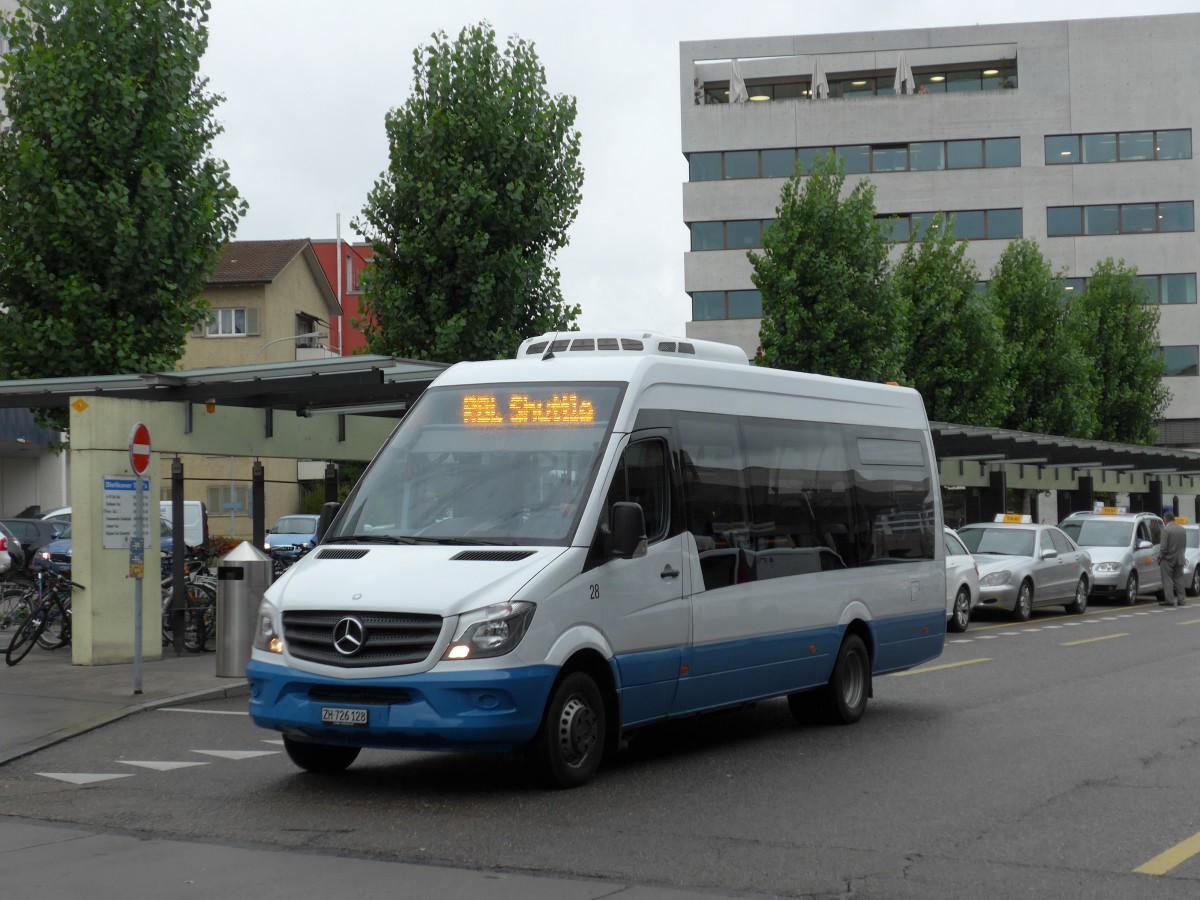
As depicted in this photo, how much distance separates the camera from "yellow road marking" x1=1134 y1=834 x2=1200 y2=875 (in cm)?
734

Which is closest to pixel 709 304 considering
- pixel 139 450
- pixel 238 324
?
pixel 238 324

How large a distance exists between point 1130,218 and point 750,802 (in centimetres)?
6540

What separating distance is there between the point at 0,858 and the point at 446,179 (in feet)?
66.6

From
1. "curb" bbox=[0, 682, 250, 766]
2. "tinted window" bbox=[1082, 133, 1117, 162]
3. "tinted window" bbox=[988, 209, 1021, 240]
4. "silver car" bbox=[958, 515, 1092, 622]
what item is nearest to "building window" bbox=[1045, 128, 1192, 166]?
"tinted window" bbox=[1082, 133, 1117, 162]

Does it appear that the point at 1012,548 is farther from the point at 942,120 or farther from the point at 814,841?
the point at 942,120

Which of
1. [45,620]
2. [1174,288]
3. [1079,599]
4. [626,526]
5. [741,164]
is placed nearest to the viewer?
[626,526]

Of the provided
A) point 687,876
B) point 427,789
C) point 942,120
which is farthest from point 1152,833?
point 942,120

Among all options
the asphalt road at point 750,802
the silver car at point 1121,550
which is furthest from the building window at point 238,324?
the asphalt road at point 750,802

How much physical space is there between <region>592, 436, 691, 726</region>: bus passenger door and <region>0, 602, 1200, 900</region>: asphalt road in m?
0.55

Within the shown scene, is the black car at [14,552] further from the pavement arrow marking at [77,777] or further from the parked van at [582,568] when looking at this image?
the parked van at [582,568]

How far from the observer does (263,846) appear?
7.95 meters

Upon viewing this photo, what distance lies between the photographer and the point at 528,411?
34.2 feet

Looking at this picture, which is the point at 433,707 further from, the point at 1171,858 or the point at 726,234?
the point at 726,234

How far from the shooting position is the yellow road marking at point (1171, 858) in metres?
7.34
